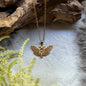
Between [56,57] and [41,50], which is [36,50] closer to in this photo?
[41,50]

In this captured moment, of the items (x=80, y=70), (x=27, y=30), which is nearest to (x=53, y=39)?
(x=27, y=30)

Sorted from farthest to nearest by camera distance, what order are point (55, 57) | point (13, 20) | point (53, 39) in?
point (53, 39)
point (55, 57)
point (13, 20)

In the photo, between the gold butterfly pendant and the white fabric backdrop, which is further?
the gold butterfly pendant

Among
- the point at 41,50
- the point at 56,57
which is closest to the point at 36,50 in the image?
the point at 41,50

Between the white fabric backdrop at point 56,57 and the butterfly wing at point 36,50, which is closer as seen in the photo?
the white fabric backdrop at point 56,57

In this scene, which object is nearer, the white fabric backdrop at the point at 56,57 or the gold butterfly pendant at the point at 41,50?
the white fabric backdrop at the point at 56,57

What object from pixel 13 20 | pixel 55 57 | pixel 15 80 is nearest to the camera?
pixel 15 80

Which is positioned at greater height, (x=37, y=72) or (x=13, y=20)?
(x=13, y=20)

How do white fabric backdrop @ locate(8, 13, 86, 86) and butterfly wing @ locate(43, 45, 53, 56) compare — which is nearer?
white fabric backdrop @ locate(8, 13, 86, 86)

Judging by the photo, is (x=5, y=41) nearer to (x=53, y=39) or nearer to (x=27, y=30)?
(x=27, y=30)

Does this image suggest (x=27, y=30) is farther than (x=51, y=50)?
Yes

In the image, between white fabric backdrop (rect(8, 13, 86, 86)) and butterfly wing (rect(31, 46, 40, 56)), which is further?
butterfly wing (rect(31, 46, 40, 56))
